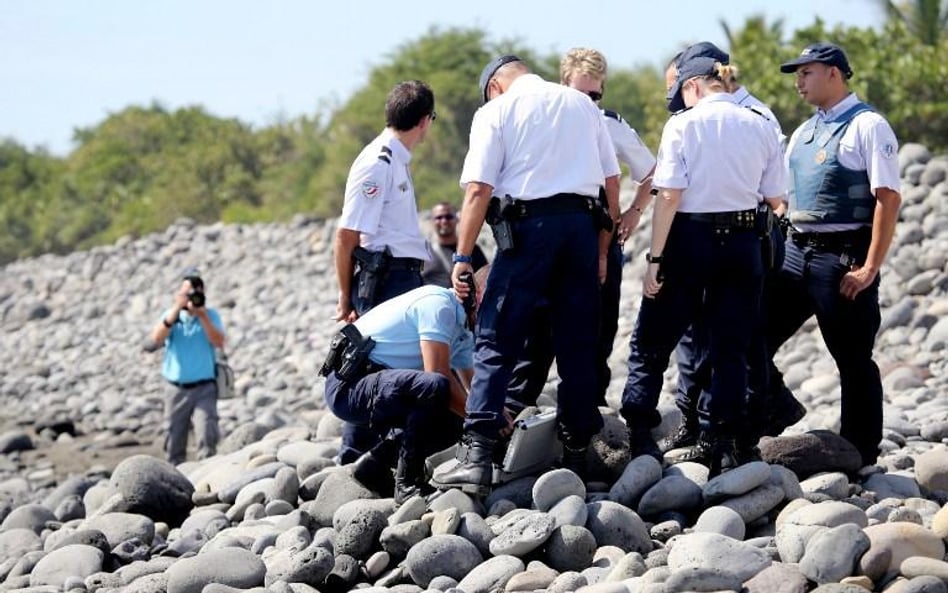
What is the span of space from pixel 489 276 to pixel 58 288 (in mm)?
23999

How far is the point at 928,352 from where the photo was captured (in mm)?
12445

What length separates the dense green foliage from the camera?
63.3 feet

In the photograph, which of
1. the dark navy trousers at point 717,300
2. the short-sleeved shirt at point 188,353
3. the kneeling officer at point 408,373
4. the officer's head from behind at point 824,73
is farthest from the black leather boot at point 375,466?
the short-sleeved shirt at point 188,353

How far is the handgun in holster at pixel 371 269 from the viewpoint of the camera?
765 cm

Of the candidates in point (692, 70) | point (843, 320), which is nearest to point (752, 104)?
point (692, 70)

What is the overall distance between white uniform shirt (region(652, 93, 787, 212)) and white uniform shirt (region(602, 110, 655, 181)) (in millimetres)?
807

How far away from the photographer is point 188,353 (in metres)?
11.1

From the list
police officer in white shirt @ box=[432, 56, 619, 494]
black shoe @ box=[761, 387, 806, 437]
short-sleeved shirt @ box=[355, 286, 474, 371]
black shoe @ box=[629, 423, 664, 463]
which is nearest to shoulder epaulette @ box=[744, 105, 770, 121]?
police officer in white shirt @ box=[432, 56, 619, 494]

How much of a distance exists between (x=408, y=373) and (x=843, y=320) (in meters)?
2.12

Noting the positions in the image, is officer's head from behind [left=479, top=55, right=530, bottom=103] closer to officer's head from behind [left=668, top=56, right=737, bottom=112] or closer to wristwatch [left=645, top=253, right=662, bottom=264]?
officer's head from behind [left=668, top=56, right=737, bottom=112]

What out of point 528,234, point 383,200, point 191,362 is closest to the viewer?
point 528,234

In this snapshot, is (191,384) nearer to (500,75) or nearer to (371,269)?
(371,269)

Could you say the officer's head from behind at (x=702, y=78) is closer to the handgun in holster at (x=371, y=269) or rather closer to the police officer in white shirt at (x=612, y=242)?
the police officer in white shirt at (x=612, y=242)

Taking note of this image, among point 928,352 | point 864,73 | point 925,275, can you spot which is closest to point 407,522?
point 928,352
